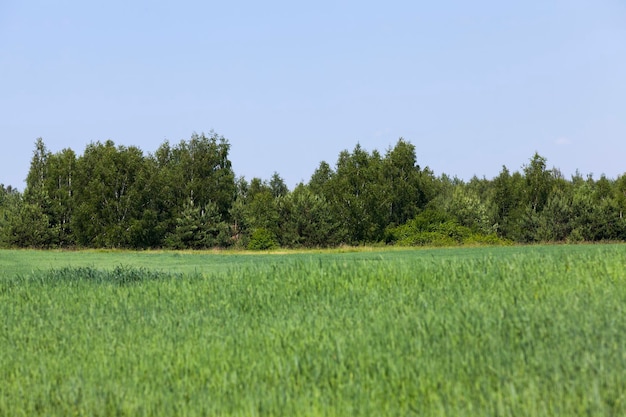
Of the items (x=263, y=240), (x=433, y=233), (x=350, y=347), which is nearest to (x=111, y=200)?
(x=263, y=240)

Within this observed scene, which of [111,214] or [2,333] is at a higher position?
[111,214]

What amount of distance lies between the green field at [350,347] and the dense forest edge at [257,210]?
50.7 m

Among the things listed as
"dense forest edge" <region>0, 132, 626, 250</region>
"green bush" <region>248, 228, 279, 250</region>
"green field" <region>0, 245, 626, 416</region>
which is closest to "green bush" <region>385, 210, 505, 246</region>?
"dense forest edge" <region>0, 132, 626, 250</region>

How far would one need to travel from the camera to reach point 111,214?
6912cm

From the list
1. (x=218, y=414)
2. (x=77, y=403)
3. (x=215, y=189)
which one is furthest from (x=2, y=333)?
(x=215, y=189)

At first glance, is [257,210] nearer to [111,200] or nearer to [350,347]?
[111,200]

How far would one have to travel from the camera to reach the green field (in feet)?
24.5

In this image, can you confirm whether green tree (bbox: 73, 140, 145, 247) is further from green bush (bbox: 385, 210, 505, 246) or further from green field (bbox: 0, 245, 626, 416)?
green field (bbox: 0, 245, 626, 416)

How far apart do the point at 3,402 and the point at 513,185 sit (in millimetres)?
82494

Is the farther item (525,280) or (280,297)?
(280,297)

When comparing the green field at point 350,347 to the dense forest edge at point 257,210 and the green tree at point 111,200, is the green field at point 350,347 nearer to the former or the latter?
the dense forest edge at point 257,210

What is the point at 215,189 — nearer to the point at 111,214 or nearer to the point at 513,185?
the point at 111,214

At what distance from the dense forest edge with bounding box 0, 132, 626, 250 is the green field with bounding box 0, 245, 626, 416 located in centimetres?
5074

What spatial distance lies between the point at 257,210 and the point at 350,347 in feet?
230
